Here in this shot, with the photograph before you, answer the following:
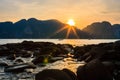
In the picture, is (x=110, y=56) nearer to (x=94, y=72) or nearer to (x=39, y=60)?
(x=39, y=60)

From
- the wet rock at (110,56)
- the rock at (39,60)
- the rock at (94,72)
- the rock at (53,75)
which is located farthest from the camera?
the rock at (39,60)

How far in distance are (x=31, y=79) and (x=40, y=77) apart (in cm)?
532

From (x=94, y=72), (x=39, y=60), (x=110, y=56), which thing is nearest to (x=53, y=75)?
(x=94, y=72)

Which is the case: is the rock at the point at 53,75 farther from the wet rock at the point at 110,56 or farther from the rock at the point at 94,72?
the wet rock at the point at 110,56

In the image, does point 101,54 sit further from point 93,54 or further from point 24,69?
point 24,69

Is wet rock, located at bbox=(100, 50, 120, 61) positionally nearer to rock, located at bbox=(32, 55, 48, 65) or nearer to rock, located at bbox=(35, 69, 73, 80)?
rock, located at bbox=(32, 55, 48, 65)

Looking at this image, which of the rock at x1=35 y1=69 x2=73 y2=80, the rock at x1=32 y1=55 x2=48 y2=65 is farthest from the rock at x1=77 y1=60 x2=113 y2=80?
the rock at x1=32 y1=55 x2=48 y2=65

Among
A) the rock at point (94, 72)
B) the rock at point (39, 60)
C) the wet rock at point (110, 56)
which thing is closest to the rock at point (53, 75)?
the rock at point (94, 72)

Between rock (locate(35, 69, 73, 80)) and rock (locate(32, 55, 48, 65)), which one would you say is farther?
rock (locate(32, 55, 48, 65))

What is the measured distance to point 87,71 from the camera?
18594mm

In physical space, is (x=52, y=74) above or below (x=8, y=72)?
above

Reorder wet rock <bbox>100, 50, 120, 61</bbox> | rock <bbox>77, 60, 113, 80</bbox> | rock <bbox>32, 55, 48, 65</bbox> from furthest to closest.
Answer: rock <bbox>32, 55, 48, 65</bbox> < wet rock <bbox>100, 50, 120, 61</bbox> < rock <bbox>77, 60, 113, 80</bbox>

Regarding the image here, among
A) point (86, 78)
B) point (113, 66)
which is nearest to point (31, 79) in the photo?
point (86, 78)

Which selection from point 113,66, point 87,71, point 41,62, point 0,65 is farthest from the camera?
point 41,62
